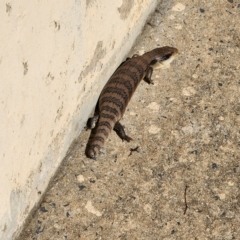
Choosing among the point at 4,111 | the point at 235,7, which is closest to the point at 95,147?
the point at 4,111

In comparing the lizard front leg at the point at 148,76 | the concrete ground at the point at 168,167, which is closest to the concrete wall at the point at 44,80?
the concrete ground at the point at 168,167

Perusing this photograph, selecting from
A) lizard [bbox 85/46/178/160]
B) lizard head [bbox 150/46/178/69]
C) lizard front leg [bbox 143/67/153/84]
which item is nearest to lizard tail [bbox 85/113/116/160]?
lizard [bbox 85/46/178/160]

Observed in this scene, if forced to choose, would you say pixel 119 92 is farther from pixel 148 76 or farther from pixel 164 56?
pixel 164 56

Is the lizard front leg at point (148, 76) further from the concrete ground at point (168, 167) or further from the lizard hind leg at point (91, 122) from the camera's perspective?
the lizard hind leg at point (91, 122)

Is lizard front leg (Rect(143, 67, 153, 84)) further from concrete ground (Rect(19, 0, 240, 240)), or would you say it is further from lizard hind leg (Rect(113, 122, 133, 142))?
lizard hind leg (Rect(113, 122, 133, 142))

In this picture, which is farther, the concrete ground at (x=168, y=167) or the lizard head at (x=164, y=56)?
the lizard head at (x=164, y=56)

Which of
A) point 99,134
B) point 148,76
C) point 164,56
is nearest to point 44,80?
point 99,134

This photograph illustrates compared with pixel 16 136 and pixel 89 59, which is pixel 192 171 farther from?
pixel 16 136

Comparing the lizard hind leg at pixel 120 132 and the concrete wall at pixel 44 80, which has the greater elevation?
the concrete wall at pixel 44 80
